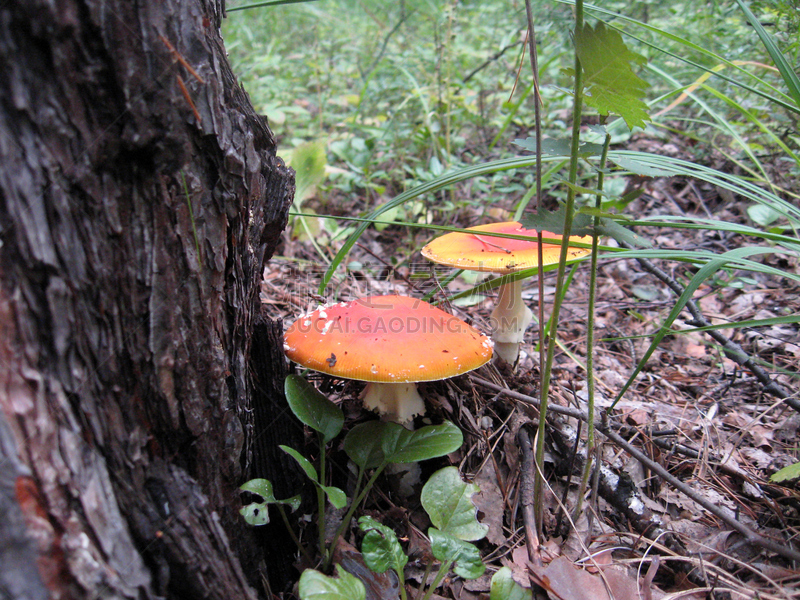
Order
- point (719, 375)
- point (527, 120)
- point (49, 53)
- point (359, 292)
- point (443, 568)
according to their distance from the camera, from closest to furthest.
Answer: point (49, 53)
point (443, 568)
point (719, 375)
point (359, 292)
point (527, 120)

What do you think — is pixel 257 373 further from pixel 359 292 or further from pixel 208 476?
pixel 359 292

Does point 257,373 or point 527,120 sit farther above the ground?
point 527,120

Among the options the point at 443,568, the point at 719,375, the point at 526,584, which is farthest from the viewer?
the point at 719,375

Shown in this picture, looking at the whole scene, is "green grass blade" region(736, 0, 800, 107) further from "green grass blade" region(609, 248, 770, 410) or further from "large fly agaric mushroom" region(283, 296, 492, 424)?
"large fly agaric mushroom" region(283, 296, 492, 424)

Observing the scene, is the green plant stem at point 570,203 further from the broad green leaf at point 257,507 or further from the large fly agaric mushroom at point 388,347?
the broad green leaf at point 257,507

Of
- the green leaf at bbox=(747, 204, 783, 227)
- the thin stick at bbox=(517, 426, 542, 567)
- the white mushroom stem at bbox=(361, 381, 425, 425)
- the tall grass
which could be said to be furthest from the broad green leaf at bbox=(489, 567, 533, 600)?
the green leaf at bbox=(747, 204, 783, 227)

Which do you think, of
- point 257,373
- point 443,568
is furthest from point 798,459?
point 257,373
